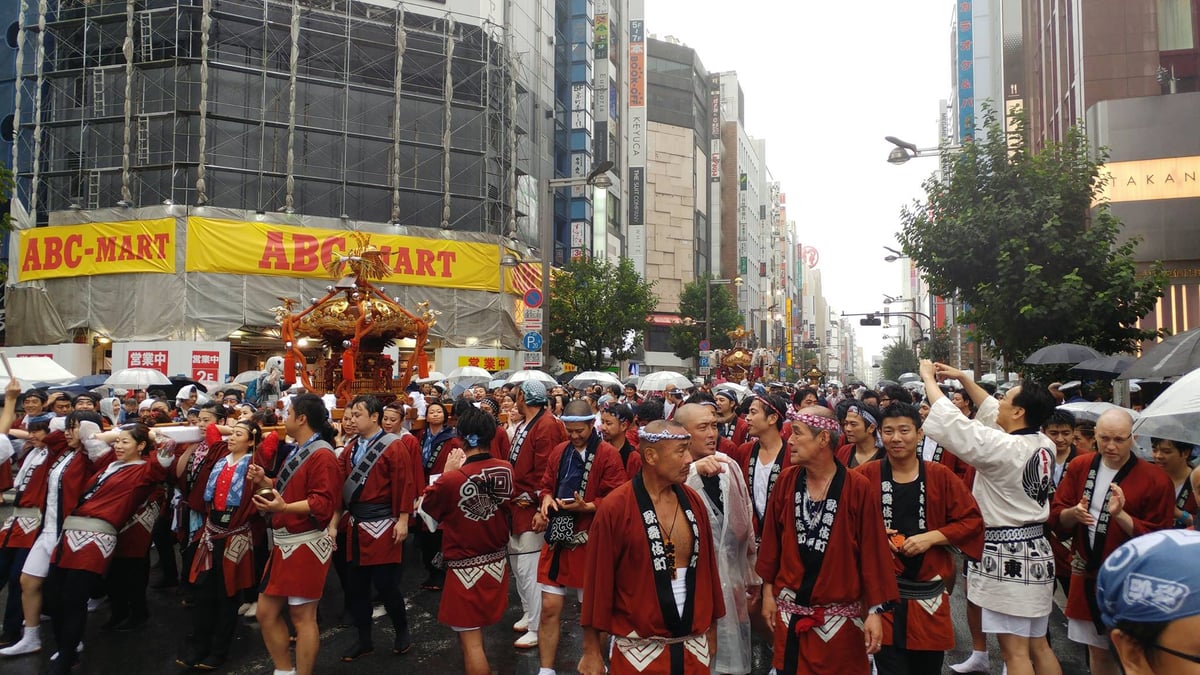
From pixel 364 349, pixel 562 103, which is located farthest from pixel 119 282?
pixel 562 103

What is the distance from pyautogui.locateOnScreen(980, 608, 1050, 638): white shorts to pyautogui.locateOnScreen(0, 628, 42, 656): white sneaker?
6.60 m

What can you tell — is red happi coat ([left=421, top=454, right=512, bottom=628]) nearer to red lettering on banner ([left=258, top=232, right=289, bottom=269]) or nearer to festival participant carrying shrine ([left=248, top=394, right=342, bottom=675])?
festival participant carrying shrine ([left=248, top=394, right=342, bottom=675])

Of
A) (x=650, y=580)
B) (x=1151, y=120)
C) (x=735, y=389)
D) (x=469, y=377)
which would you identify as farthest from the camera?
(x=1151, y=120)

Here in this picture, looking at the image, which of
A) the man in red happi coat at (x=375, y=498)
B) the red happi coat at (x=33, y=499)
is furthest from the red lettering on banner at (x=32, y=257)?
the man in red happi coat at (x=375, y=498)

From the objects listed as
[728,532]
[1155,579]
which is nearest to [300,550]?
[728,532]

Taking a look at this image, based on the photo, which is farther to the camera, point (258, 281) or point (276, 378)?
point (258, 281)

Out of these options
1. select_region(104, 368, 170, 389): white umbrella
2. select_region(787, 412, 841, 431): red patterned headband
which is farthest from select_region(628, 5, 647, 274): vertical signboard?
select_region(787, 412, 841, 431): red patterned headband

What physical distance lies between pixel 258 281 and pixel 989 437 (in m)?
25.6

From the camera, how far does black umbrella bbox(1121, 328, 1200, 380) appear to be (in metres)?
6.82

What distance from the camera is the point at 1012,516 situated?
448 centimetres

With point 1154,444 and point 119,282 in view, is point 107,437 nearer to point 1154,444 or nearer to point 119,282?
point 1154,444

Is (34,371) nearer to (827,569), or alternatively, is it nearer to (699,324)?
(827,569)

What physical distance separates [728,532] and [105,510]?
4.27m

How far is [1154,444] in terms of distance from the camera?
512 cm
